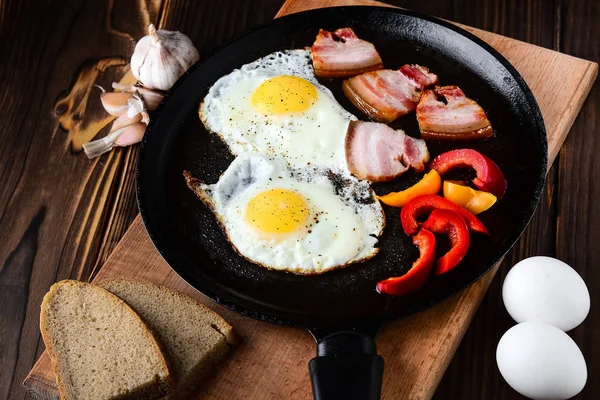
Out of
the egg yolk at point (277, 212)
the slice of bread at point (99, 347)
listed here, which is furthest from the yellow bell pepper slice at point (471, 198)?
the slice of bread at point (99, 347)

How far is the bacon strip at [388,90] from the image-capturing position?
11.3 ft

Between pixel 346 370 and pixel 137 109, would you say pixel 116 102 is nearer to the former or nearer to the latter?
pixel 137 109

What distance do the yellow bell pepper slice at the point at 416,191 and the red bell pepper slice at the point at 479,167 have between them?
0.28ft

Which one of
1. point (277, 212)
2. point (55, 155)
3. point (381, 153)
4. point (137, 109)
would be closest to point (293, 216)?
point (277, 212)

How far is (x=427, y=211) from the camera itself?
3.07 metres

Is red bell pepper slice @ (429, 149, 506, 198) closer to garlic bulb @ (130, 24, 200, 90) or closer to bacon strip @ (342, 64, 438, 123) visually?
bacon strip @ (342, 64, 438, 123)

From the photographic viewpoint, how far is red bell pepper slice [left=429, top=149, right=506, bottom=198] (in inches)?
122

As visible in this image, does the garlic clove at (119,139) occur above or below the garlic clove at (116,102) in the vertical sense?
below

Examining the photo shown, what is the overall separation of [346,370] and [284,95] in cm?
146

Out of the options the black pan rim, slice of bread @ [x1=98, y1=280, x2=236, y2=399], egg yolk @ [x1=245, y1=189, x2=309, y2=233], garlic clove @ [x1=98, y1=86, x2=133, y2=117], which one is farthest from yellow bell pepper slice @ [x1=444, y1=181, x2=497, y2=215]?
garlic clove @ [x1=98, y1=86, x2=133, y2=117]

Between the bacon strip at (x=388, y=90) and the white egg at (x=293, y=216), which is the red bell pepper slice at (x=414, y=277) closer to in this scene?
the white egg at (x=293, y=216)

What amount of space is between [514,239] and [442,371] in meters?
0.58

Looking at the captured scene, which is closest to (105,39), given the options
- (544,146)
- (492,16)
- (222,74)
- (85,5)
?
(85,5)

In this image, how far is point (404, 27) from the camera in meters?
3.82
